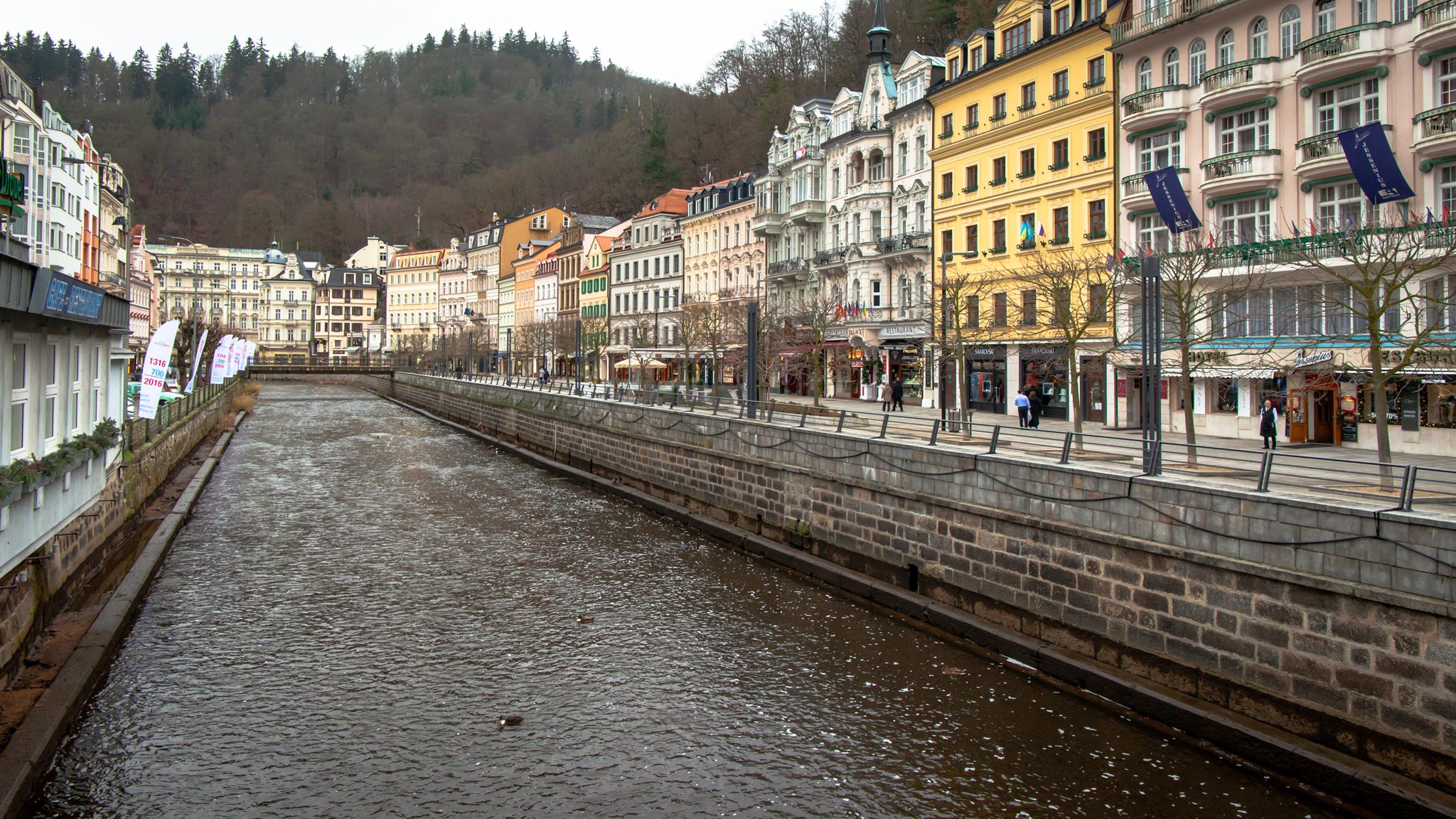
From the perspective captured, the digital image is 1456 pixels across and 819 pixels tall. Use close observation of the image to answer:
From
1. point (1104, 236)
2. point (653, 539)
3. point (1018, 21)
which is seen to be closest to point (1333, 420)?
point (1104, 236)

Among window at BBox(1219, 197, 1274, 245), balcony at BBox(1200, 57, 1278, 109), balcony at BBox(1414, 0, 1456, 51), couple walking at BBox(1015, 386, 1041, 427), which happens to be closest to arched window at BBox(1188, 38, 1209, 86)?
balcony at BBox(1200, 57, 1278, 109)

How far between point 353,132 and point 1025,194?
461 ft

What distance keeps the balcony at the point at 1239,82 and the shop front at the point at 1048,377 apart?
8987 millimetres

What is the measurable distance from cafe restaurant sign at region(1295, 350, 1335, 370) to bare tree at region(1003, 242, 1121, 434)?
4814mm

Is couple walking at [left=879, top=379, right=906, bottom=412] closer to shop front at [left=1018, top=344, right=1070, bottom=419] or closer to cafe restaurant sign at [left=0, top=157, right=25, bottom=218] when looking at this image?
shop front at [left=1018, top=344, right=1070, bottom=419]

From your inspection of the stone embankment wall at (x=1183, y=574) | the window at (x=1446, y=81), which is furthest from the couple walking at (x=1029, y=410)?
the window at (x=1446, y=81)

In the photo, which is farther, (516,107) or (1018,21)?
(516,107)

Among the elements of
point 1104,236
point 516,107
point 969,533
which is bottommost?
point 969,533

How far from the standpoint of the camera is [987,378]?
39.5 meters

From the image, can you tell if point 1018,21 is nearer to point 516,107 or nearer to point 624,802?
point 624,802

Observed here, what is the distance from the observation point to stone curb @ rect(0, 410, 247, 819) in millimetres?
9500

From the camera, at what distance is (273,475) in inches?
1315

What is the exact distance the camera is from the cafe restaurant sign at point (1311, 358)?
25.6m

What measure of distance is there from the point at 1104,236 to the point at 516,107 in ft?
414
